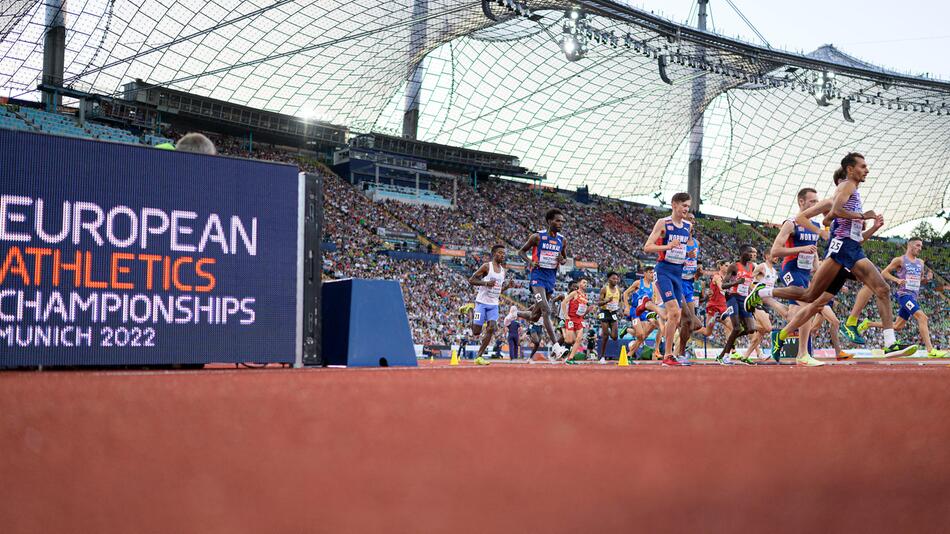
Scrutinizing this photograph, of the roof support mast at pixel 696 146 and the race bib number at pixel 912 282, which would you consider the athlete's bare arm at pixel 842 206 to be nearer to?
the race bib number at pixel 912 282

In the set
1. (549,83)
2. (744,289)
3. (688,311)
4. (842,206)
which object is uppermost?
(549,83)

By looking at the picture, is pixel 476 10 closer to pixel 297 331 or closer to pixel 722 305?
pixel 722 305

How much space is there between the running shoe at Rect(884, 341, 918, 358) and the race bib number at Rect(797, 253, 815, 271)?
155 cm

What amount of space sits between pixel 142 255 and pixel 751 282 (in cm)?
1086

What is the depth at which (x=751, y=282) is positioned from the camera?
1454 centimetres

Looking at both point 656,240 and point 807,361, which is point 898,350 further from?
point 656,240

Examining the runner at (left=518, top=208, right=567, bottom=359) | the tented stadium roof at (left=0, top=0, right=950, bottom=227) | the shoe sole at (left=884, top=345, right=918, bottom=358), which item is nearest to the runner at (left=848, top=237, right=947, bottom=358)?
the shoe sole at (left=884, top=345, right=918, bottom=358)

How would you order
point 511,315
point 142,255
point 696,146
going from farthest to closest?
point 696,146
point 511,315
point 142,255

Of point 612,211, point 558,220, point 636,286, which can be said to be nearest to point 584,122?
point 612,211

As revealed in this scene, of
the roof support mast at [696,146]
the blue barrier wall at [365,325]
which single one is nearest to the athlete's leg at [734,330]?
the blue barrier wall at [365,325]

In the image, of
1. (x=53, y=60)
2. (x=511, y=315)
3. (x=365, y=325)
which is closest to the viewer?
(x=365, y=325)

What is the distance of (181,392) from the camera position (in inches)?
155

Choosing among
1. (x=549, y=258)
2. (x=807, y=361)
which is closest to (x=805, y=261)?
(x=807, y=361)

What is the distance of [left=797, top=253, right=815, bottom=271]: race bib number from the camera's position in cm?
1184
